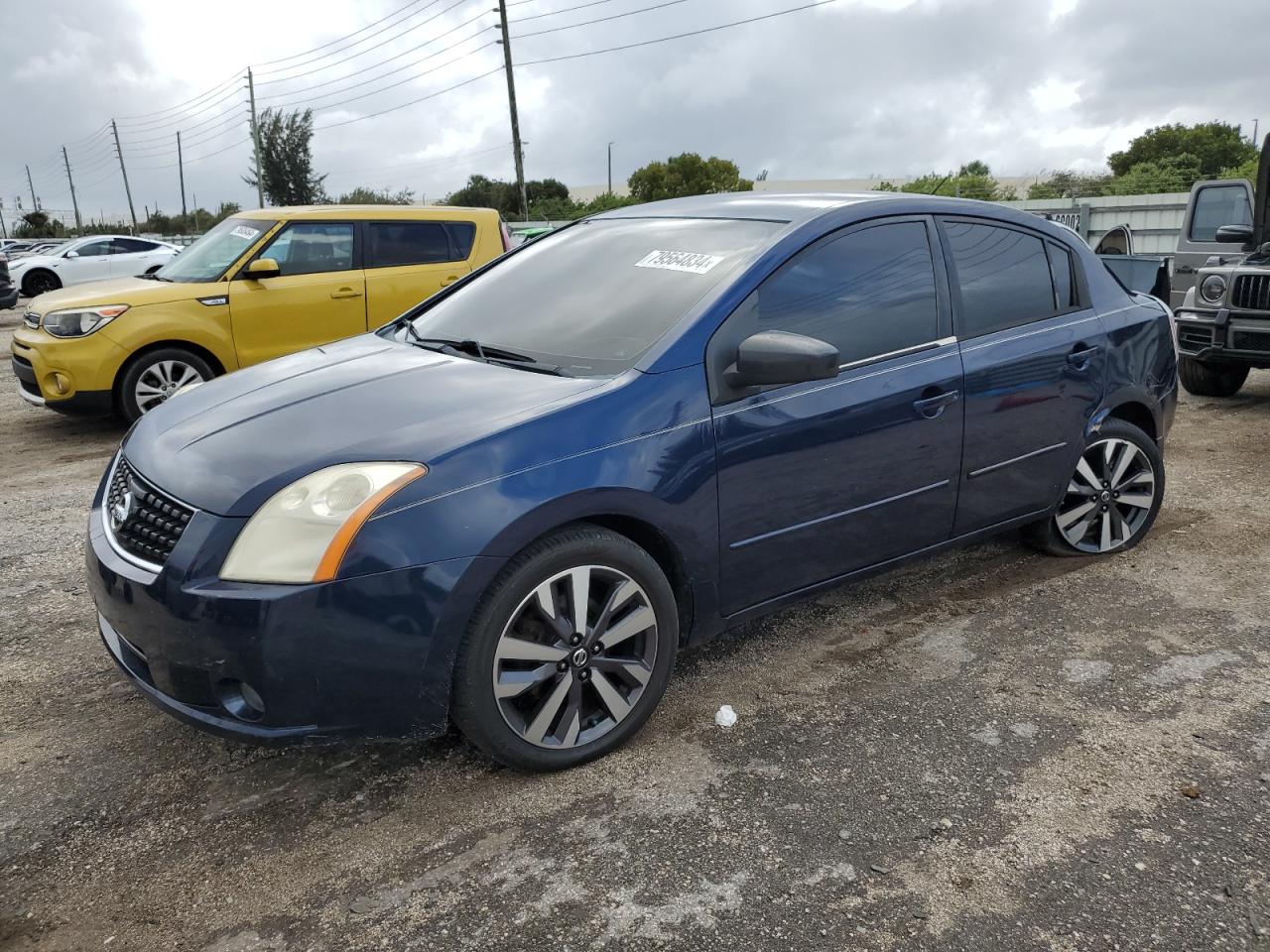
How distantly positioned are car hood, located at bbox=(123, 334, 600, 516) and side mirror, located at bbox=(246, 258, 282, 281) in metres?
4.61

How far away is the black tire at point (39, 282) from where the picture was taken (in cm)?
2166

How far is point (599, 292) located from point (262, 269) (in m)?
5.15

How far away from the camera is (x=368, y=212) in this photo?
27.6ft

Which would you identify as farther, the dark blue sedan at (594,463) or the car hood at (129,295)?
the car hood at (129,295)

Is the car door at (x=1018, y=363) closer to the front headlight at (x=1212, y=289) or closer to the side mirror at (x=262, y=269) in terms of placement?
the front headlight at (x=1212, y=289)

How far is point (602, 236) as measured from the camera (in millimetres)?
3938

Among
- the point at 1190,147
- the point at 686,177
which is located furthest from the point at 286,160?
the point at 1190,147

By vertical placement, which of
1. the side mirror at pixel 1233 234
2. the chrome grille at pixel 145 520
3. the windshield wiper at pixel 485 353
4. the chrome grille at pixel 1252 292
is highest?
the windshield wiper at pixel 485 353

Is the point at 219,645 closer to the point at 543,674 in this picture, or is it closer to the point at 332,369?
the point at 543,674

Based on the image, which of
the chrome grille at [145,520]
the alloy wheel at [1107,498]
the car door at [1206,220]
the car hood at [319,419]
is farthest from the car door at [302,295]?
the car door at [1206,220]

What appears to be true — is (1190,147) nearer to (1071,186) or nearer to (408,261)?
(1071,186)

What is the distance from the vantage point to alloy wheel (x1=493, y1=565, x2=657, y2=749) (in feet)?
8.98

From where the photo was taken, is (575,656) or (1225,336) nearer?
(575,656)

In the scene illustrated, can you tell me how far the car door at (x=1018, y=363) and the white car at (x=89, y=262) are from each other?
2101cm
